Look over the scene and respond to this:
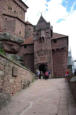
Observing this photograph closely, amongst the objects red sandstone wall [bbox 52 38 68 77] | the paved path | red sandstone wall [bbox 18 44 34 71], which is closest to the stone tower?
red sandstone wall [bbox 52 38 68 77]

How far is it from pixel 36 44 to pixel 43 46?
164cm

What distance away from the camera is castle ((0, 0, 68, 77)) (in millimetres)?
23281

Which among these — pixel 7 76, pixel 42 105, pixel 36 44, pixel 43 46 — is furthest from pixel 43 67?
pixel 42 105

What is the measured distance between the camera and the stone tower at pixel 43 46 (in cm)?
2323

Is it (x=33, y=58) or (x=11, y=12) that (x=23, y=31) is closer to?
(x=11, y=12)

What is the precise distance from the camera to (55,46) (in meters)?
24.1

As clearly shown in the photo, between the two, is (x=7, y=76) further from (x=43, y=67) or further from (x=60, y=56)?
(x=43, y=67)

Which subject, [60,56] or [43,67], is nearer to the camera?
[60,56]

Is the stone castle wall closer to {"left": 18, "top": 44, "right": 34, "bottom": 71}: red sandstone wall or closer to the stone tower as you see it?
the stone tower

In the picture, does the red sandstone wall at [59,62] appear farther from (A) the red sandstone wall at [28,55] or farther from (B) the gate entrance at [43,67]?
(A) the red sandstone wall at [28,55]

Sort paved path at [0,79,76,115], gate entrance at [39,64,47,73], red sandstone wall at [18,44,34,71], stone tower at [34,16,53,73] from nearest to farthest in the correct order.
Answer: paved path at [0,79,76,115] → stone tower at [34,16,53,73] → gate entrance at [39,64,47,73] → red sandstone wall at [18,44,34,71]

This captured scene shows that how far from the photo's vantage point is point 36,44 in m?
24.7

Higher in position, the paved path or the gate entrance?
the gate entrance

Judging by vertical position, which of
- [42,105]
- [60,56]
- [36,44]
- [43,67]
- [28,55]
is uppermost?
[36,44]
